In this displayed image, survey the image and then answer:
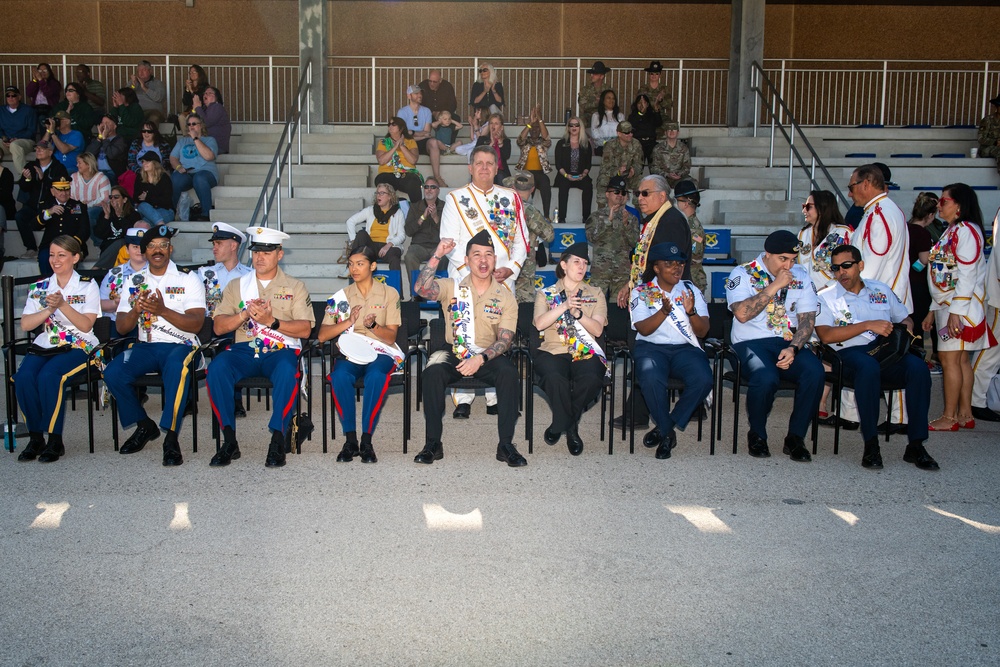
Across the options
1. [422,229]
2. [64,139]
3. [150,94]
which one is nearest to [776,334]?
[422,229]

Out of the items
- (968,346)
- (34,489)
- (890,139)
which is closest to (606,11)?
(890,139)

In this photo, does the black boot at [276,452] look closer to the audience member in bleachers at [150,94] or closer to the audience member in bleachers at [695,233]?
the audience member in bleachers at [695,233]

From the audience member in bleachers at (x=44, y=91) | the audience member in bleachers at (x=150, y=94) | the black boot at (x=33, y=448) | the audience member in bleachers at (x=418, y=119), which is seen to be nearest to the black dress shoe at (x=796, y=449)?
the black boot at (x=33, y=448)

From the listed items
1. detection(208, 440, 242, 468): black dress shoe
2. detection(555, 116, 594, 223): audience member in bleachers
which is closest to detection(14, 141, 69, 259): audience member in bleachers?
detection(555, 116, 594, 223): audience member in bleachers

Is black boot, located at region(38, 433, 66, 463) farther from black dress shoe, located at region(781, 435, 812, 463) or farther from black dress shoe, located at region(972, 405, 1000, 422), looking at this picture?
black dress shoe, located at region(972, 405, 1000, 422)

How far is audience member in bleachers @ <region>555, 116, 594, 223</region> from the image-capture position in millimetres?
11297

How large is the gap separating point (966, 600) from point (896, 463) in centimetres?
210

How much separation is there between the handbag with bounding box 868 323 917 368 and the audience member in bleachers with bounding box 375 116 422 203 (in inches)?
234

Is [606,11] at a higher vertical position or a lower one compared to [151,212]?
higher

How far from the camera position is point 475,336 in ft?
20.0

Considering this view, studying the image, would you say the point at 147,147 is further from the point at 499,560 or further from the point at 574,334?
the point at 499,560

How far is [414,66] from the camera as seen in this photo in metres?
15.2

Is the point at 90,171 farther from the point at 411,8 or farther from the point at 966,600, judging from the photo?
the point at 966,600

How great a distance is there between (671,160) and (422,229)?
3418 mm
